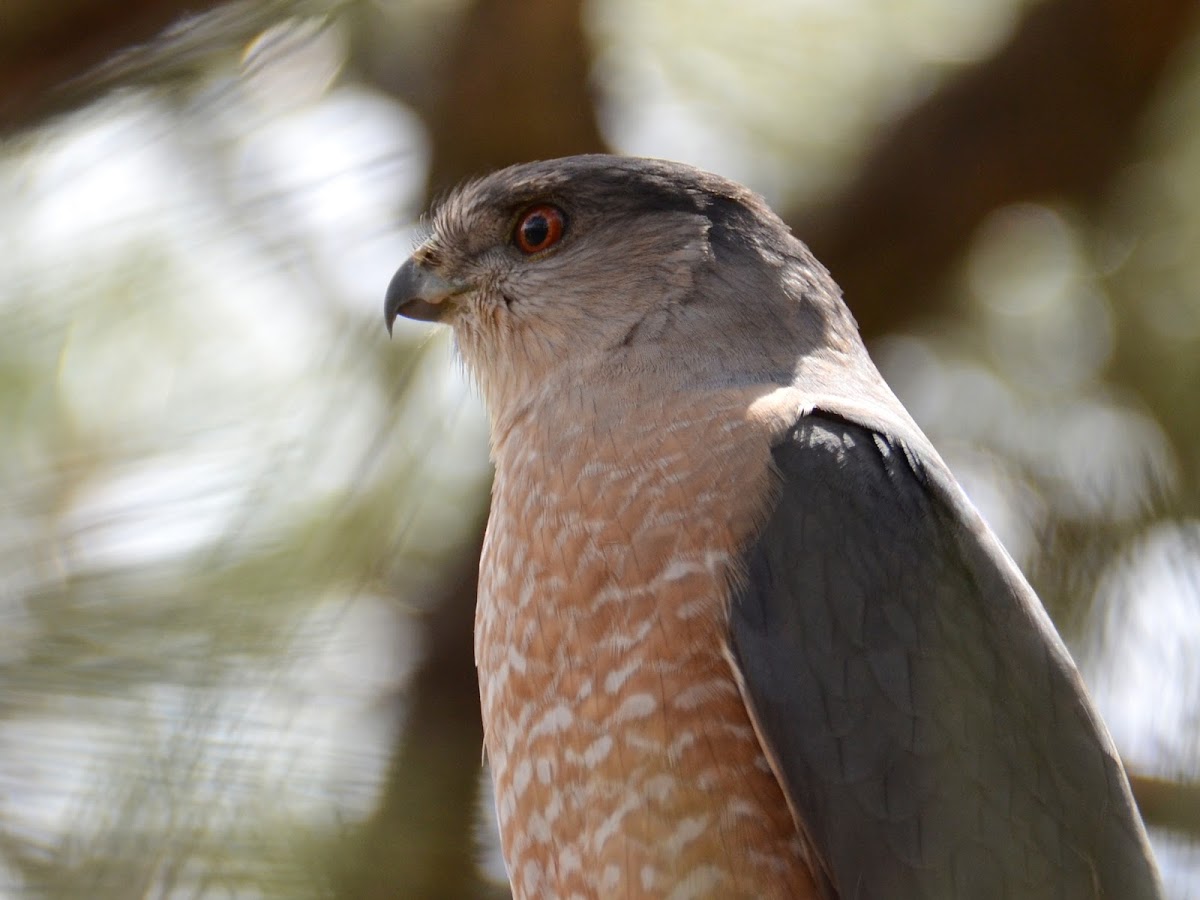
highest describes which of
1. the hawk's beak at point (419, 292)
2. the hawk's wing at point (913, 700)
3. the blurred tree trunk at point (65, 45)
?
the blurred tree trunk at point (65, 45)

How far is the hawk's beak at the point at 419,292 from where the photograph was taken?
410 cm

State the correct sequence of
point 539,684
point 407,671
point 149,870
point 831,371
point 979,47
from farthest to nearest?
point 979,47
point 407,671
point 831,371
point 539,684
point 149,870

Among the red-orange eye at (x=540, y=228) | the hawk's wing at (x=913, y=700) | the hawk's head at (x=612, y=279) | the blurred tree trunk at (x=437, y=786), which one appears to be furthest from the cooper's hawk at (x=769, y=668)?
the blurred tree trunk at (x=437, y=786)

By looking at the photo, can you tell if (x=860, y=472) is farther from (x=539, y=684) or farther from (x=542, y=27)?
(x=542, y=27)

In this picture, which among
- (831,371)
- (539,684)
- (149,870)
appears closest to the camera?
(149,870)

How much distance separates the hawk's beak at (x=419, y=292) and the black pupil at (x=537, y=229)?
22cm

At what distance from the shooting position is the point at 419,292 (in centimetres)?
412

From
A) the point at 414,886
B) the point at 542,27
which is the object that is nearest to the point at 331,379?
the point at 414,886

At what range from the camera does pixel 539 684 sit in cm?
305

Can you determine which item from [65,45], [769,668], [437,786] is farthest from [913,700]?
[65,45]

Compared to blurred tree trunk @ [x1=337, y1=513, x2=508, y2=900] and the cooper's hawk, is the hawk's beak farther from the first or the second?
blurred tree trunk @ [x1=337, y1=513, x2=508, y2=900]

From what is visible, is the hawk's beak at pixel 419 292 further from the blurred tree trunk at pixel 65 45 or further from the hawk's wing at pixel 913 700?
the blurred tree trunk at pixel 65 45

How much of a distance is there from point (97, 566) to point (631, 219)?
1649 millimetres

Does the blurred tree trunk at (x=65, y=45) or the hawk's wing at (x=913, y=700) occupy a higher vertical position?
the blurred tree trunk at (x=65, y=45)
